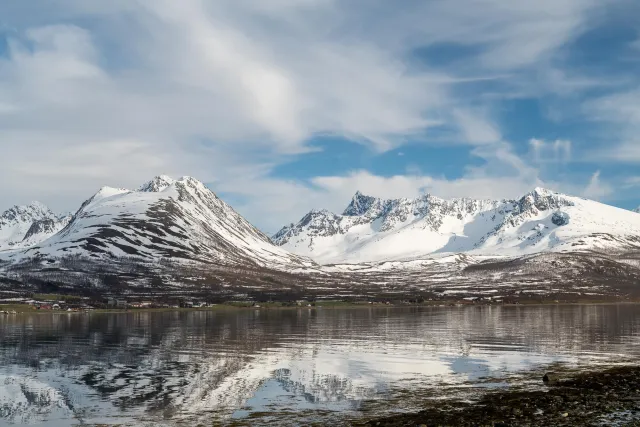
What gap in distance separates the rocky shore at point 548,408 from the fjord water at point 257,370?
385cm

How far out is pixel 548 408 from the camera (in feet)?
141

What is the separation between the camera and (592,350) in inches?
3243

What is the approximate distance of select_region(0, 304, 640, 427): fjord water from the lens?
46344mm

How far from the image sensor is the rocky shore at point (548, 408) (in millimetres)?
39156

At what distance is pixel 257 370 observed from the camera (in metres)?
66.9

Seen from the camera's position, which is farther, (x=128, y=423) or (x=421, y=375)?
(x=421, y=375)

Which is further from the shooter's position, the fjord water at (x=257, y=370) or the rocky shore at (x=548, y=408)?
the fjord water at (x=257, y=370)

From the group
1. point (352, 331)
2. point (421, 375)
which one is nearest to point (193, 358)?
point (421, 375)

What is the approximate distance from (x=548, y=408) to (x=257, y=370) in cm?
3279

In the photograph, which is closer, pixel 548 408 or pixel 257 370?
pixel 548 408

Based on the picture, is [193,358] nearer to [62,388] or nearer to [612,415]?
[62,388]

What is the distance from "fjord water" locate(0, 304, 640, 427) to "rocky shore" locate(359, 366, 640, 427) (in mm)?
3855

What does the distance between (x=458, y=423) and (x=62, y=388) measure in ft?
119

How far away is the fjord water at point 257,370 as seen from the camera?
46.3 metres
